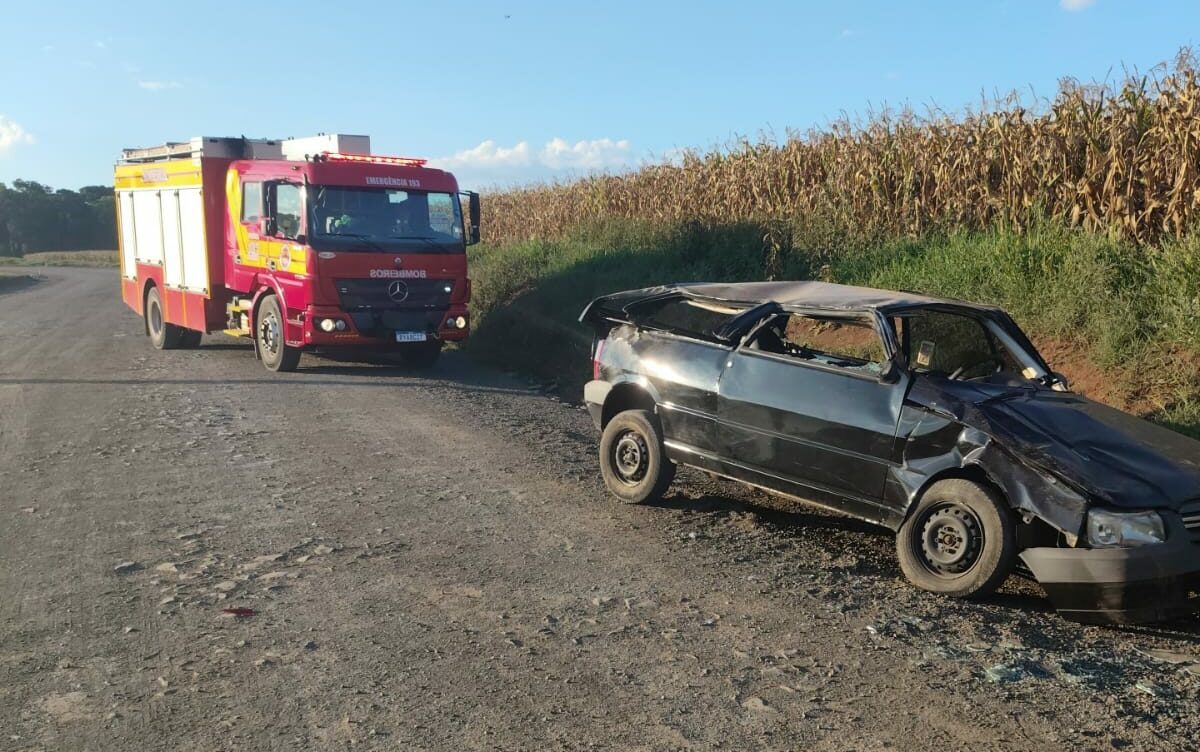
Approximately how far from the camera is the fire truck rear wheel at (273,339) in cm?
1313

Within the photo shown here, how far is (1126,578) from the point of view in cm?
464

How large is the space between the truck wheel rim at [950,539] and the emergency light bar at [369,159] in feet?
32.9

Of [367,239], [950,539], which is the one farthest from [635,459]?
[367,239]

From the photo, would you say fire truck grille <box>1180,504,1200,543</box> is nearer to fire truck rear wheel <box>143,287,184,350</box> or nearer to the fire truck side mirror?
the fire truck side mirror

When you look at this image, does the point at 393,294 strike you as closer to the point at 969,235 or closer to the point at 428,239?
the point at 428,239

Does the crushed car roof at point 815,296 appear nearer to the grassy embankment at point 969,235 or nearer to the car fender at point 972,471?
the car fender at point 972,471

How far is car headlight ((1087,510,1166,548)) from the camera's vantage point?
4.72 m

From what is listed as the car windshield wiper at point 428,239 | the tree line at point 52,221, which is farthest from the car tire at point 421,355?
the tree line at point 52,221

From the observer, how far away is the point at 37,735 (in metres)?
3.74

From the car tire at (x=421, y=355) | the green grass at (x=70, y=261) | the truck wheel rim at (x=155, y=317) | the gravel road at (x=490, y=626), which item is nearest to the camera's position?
the gravel road at (x=490, y=626)

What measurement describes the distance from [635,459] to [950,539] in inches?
96.7

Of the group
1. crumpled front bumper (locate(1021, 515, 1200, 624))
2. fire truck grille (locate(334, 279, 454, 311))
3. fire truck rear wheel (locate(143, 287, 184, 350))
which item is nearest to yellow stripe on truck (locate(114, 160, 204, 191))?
fire truck rear wheel (locate(143, 287, 184, 350))

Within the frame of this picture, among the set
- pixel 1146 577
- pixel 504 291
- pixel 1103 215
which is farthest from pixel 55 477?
pixel 504 291

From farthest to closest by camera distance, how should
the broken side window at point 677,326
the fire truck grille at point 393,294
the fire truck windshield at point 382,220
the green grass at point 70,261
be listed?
1. the green grass at point 70,261
2. the fire truck grille at point 393,294
3. the fire truck windshield at point 382,220
4. the broken side window at point 677,326
